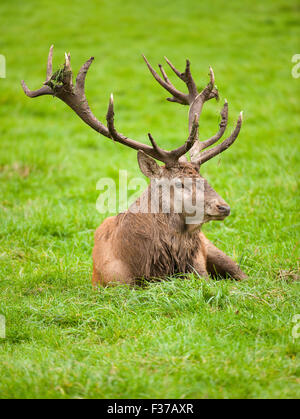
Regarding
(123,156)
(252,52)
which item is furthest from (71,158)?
(252,52)

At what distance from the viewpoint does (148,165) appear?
509 cm

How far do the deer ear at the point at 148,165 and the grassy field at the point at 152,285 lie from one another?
3.31 feet

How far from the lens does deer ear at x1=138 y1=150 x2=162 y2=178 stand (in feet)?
16.4

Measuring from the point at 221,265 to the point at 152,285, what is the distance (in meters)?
1.08

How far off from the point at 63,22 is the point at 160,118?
437 inches

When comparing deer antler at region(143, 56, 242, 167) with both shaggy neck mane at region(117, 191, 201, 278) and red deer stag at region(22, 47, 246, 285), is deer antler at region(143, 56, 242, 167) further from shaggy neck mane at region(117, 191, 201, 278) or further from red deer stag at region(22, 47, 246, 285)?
shaggy neck mane at region(117, 191, 201, 278)

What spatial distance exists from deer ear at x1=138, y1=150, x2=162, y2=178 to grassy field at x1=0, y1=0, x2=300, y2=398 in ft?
3.31

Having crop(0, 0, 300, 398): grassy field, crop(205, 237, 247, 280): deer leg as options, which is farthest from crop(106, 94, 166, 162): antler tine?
crop(205, 237, 247, 280): deer leg

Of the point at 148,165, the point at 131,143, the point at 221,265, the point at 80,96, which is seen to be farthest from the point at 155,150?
the point at 221,265

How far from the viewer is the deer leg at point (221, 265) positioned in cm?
571

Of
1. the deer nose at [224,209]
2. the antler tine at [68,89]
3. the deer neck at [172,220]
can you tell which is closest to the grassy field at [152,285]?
the deer neck at [172,220]

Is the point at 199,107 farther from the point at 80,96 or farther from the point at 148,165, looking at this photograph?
the point at 80,96

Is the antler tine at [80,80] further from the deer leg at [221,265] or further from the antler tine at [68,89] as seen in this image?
the deer leg at [221,265]

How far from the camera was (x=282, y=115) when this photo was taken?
12.3 meters
